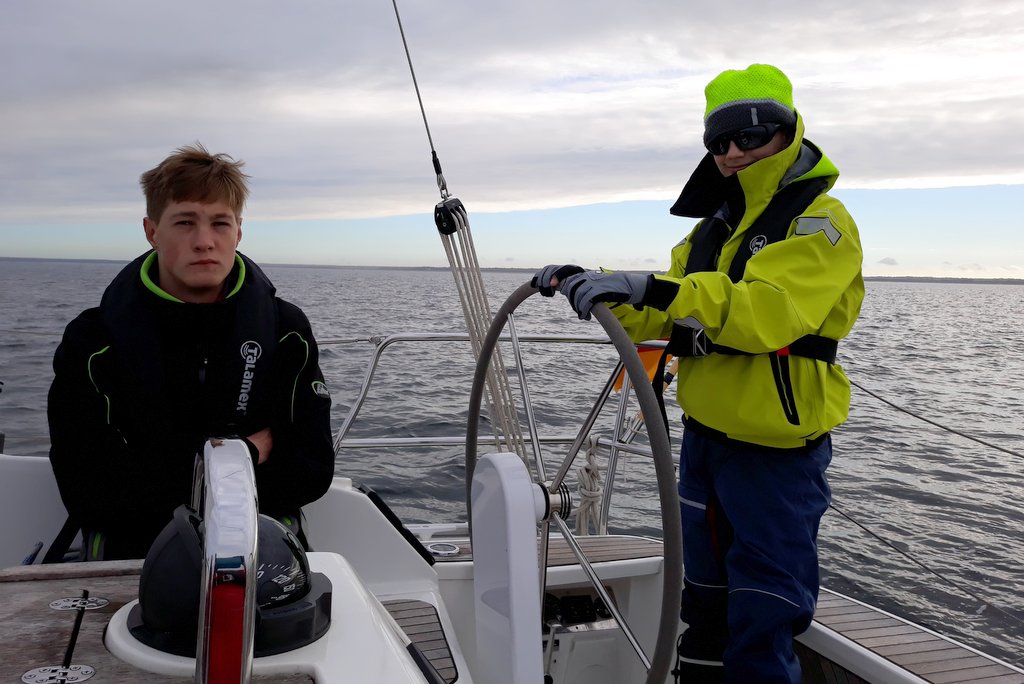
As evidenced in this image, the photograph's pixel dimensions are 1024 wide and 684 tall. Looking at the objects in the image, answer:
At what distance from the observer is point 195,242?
170 centimetres

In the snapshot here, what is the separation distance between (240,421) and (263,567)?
86 centimetres

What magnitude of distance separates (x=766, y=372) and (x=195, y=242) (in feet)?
3.91

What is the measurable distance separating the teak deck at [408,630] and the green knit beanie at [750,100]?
1290 millimetres

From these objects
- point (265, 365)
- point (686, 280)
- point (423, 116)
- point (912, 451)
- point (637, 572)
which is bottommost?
point (912, 451)

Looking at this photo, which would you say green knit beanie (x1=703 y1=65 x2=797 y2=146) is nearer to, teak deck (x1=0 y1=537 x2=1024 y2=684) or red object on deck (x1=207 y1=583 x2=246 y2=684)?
teak deck (x1=0 y1=537 x2=1024 y2=684)

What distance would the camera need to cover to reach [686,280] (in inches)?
61.8

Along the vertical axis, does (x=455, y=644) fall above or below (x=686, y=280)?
below

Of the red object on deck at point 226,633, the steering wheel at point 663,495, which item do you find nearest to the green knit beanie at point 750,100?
the steering wheel at point 663,495

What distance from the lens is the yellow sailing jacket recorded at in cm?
158

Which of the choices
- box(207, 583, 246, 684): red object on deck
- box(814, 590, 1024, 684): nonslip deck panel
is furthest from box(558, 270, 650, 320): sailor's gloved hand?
box(814, 590, 1024, 684): nonslip deck panel

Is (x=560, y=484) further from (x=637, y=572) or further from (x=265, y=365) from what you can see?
(x=637, y=572)

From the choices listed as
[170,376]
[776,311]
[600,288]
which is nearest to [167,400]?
[170,376]

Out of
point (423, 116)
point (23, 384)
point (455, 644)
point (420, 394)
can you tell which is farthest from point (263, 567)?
point (23, 384)

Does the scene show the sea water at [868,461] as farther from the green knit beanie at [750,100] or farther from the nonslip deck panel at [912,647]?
the green knit beanie at [750,100]
